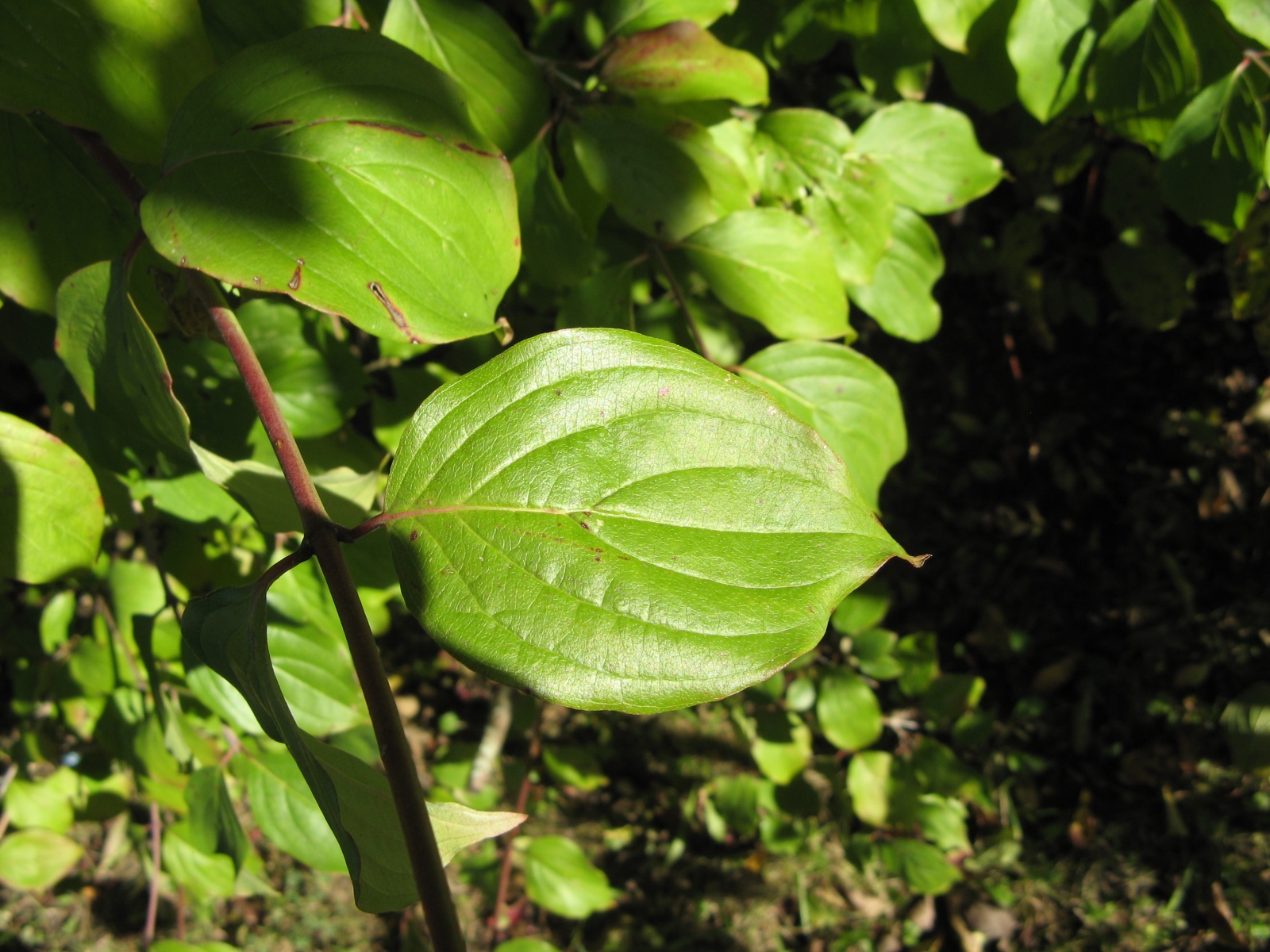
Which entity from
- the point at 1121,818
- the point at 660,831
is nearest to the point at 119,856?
the point at 660,831

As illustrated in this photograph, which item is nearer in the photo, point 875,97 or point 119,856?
point 875,97

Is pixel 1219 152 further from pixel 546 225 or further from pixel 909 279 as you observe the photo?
pixel 546 225

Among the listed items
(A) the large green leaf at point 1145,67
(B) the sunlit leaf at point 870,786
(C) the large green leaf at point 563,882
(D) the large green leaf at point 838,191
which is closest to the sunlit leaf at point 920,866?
(B) the sunlit leaf at point 870,786

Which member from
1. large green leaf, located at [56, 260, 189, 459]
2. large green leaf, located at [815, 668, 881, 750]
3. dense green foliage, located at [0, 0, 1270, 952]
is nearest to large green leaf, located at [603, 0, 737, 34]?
dense green foliage, located at [0, 0, 1270, 952]

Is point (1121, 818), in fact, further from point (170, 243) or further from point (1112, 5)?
point (170, 243)

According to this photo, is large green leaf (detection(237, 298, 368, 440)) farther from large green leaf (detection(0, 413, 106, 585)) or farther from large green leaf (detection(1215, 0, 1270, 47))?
large green leaf (detection(1215, 0, 1270, 47))

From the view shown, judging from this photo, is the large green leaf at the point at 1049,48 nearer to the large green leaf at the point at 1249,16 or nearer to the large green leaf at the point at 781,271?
the large green leaf at the point at 1249,16

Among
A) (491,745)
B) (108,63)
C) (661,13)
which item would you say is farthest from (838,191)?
(491,745)
